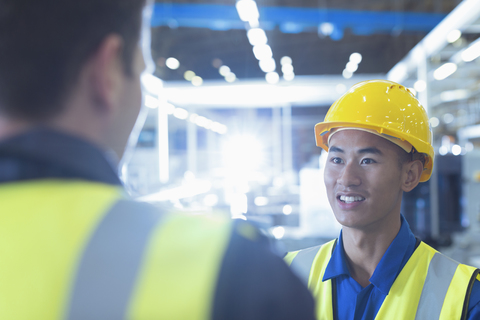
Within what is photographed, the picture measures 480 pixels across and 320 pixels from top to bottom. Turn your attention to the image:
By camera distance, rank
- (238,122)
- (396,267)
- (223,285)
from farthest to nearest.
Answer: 1. (238,122)
2. (396,267)
3. (223,285)


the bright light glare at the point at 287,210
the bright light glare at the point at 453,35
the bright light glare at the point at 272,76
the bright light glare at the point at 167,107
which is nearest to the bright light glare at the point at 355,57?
the bright light glare at the point at 272,76

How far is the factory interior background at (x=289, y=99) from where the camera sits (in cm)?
385

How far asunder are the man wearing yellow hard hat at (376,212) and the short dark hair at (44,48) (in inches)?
40.6

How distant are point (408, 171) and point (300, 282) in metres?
1.08

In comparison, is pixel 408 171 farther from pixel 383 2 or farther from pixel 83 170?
pixel 383 2

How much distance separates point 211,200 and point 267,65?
12.6 ft

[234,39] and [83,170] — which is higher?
[234,39]

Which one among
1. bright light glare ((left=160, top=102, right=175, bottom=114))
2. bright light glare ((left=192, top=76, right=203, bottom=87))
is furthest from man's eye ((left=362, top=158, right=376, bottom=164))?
bright light glare ((left=192, top=76, right=203, bottom=87))

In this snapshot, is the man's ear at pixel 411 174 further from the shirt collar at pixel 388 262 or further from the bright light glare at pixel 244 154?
the bright light glare at pixel 244 154

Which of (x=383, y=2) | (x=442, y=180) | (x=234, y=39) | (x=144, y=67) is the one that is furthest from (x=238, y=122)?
(x=144, y=67)

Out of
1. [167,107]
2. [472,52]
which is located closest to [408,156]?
[472,52]

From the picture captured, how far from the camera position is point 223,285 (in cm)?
36

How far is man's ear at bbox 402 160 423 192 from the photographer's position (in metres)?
1.30

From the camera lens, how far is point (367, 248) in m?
1.31
